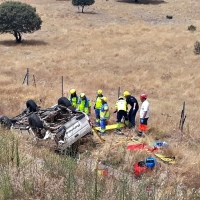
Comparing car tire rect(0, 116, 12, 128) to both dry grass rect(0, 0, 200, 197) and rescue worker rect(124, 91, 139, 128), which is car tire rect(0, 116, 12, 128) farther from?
rescue worker rect(124, 91, 139, 128)

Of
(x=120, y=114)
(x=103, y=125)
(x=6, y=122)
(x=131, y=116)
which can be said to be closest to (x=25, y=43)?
(x=131, y=116)

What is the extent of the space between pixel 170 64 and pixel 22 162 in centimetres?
2490

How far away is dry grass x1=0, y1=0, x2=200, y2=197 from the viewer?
43.0 feet

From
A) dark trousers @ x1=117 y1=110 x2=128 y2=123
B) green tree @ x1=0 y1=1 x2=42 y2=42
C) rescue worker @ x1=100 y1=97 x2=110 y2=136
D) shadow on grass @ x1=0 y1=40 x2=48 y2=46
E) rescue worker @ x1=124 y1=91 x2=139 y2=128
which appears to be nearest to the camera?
rescue worker @ x1=100 y1=97 x2=110 y2=136

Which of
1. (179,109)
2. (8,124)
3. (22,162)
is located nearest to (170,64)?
(179,109)

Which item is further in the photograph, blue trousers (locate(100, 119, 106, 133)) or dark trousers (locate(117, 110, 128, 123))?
dark trousers (locate(117, 110, 128, 123))

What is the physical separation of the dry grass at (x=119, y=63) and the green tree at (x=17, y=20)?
1.23 meters

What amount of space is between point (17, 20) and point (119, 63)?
14.1 meters

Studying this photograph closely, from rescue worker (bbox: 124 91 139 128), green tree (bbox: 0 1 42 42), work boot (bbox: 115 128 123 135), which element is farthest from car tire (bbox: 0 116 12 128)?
green tree (bbox: 0 1 42 42)

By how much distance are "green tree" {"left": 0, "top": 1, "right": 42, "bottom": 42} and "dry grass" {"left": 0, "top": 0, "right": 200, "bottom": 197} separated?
1.23 metres

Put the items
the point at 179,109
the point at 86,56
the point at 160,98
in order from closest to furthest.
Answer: the point at 179,109
the point at 160,98
the point at 86,56

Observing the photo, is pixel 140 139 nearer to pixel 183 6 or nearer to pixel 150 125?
pixel 150 125

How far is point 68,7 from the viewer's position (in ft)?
186

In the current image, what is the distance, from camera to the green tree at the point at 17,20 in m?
38.3
